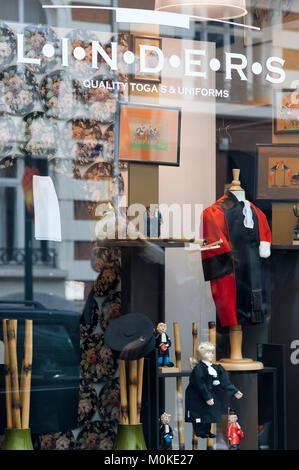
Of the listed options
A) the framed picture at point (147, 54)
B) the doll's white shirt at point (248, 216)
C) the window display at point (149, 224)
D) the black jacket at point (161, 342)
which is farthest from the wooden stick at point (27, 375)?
the framed picture at point (147, 54)

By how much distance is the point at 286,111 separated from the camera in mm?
5637

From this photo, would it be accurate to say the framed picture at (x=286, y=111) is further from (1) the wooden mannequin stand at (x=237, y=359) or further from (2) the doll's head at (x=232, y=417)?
(2) the doll's head at (x=232, y=417)

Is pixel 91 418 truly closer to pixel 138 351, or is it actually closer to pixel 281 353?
pixel 138 351

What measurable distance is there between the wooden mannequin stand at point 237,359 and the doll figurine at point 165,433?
479 mm

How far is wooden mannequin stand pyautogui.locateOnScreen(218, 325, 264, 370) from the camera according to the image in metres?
5.47

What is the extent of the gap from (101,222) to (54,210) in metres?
0.28

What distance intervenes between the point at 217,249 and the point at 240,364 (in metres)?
0.69

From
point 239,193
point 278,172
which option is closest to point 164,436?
point 239,193

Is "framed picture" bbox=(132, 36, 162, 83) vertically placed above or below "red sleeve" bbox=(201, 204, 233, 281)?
above

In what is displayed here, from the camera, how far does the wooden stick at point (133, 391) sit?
512 cm

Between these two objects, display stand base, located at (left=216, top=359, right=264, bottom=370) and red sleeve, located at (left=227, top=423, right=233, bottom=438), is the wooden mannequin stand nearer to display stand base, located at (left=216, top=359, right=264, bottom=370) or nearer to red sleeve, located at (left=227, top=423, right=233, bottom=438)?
display stand base, located at (left=216, top=359, right=264, bottom=370)

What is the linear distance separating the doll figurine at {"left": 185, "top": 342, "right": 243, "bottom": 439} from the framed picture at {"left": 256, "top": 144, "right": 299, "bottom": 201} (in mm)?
1055

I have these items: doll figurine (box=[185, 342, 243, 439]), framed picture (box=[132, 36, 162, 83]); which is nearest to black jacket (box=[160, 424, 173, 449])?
doll figurine (box=[185, 342, 243, 439])

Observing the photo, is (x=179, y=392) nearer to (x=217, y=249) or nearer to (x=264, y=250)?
(x=217, y=249)
